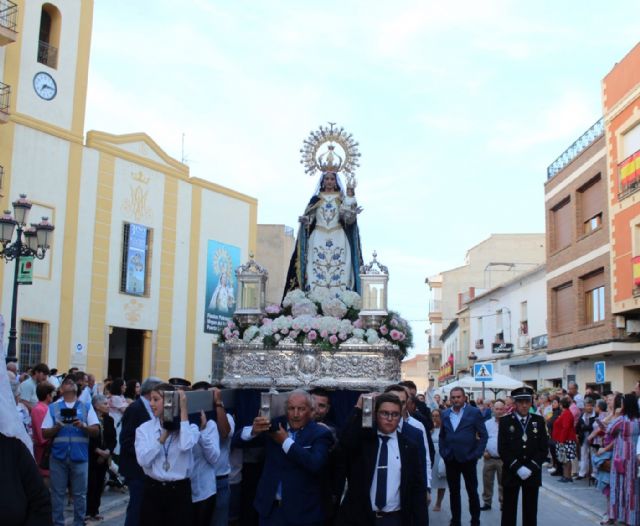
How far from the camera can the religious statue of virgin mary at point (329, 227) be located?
12.1 m

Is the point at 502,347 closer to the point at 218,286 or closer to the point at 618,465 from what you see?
the point at 218,286

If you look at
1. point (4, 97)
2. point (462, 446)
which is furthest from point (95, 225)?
point (462, 446)

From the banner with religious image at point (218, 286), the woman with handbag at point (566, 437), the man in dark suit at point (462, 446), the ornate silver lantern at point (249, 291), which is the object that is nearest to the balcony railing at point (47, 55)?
the banner with religious image at point (218, 286)

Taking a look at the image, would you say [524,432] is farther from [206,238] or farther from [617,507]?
[206,238]

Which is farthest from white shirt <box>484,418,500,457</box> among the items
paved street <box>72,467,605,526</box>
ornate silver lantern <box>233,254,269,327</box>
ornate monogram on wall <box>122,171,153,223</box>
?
ornate monogram on wall <box>122,171,153,223</box>

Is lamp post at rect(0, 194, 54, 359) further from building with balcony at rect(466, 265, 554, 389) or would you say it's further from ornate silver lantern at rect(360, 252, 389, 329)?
building with balcony at rect(466, 265, 554, 389)

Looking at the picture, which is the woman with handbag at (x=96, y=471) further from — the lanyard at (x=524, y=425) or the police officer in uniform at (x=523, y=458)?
the lanyard at (x=524, y=425)

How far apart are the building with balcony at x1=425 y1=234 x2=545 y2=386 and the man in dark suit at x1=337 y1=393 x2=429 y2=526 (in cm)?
4646

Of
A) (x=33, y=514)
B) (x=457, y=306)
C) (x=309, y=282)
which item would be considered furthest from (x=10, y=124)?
(x=457, y=306)

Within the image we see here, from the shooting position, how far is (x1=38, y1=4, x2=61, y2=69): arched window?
1055 inches

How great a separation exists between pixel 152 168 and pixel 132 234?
2.62 meters

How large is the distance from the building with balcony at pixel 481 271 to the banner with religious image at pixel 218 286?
71.9 feet

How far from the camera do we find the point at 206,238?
33.1 meters

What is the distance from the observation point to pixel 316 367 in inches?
416
